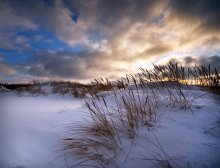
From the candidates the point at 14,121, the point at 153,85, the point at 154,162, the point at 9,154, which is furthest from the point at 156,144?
the point at 14,121

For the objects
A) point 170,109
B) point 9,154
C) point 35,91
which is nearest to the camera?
point 9,154

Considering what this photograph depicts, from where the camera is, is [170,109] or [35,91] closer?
[170,109]

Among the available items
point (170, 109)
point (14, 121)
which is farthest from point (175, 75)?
point (14, 121)

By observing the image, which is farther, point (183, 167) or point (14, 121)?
point (14, 121)

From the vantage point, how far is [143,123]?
219 centimetres

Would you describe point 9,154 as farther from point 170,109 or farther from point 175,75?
point 175,75

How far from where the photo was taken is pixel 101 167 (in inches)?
60.6

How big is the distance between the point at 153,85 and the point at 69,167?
2.56 meters

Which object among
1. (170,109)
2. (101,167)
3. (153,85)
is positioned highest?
(153,85)

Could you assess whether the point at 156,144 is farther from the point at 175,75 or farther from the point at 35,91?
the point at 35,91

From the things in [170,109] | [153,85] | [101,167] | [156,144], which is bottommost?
[101,167]

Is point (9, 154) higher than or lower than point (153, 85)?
lower

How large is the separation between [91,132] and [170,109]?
1325mm

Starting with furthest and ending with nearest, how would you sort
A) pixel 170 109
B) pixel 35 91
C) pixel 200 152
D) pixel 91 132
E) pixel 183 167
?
pixel 35 91
pixel 170 109
pixel 91 132
pixel 200 152
pixel 183 167
